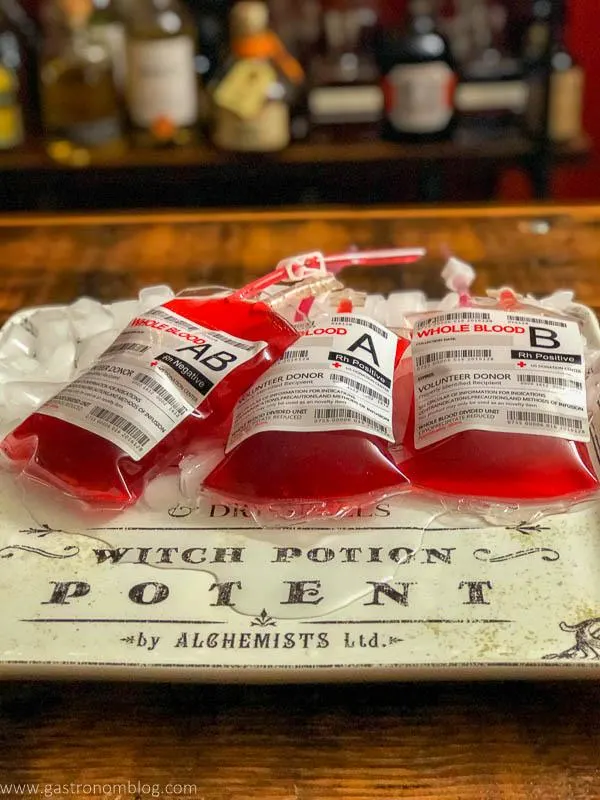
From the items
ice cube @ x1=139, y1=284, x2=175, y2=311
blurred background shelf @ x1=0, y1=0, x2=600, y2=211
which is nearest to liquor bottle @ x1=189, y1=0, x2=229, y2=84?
blurred background shelf @ x1=0, y1=0, x2=600, y2=211

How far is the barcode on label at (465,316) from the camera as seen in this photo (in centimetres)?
59

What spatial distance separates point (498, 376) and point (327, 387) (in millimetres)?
108

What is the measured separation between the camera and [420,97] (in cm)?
133

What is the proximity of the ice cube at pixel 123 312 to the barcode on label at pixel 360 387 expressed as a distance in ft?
0.84

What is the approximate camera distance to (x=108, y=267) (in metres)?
0.92

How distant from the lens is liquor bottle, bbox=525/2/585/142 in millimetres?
1381

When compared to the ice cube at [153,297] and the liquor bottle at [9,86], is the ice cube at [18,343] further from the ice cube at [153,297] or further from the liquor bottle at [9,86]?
the liquor bottle at [9,86]

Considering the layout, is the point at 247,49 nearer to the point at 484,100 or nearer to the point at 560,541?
the point at 484,100

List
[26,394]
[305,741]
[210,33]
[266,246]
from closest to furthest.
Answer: [305,741] < [26,394] < [266,246] < [210,33]

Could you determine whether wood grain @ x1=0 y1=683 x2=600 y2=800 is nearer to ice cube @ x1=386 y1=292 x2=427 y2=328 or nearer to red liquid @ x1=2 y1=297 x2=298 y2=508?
red liquid @ x1=2 y1=297 x2=298 y2=508

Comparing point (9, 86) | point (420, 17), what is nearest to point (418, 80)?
point (420, 17)

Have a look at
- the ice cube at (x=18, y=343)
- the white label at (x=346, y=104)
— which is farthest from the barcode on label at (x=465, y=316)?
the white label at (x=346, y=104)

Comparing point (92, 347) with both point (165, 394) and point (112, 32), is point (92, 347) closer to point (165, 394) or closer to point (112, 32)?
point (165, 394)

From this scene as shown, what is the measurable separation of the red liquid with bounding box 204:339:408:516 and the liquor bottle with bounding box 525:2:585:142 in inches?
41.6
